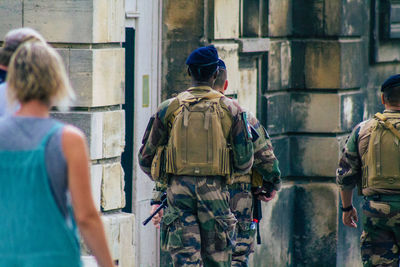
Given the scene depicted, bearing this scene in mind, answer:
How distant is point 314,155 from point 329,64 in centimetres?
92

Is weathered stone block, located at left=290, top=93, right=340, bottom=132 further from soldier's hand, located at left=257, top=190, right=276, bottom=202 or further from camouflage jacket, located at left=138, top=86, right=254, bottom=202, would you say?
camouflage jacket, located at left=138, top=86, right=254, bottom=202

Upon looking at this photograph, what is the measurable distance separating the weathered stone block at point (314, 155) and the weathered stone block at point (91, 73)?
3.36 meters

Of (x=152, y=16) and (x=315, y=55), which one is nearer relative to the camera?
(x=152, y=16)

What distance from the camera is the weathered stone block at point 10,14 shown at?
7.31 metres

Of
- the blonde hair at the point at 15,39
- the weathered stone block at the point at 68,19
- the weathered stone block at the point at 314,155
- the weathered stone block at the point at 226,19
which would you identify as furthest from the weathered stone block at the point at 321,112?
the blonde hair at the point at 15,39

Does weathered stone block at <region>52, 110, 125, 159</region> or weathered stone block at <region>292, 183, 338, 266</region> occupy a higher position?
weathered stone block at <region>52, 110, 125, 159</region>

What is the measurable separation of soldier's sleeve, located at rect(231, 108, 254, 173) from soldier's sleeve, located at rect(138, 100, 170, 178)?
432mm

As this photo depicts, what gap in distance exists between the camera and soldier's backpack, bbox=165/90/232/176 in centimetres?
626

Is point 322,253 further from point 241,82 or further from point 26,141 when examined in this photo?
point 26,141

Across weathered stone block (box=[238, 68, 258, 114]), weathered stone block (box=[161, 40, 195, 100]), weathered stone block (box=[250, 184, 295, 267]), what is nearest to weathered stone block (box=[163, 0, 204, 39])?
weathered stone block (box=[161, 40, 195, 100])

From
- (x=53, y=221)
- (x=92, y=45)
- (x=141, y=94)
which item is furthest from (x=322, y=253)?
(x=53, y=221)

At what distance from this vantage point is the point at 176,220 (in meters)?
6.36

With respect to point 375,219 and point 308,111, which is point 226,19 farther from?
point 375,219

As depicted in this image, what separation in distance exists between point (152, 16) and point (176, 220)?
2612 mm
